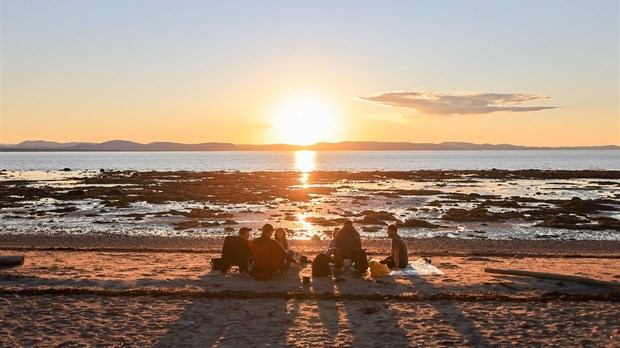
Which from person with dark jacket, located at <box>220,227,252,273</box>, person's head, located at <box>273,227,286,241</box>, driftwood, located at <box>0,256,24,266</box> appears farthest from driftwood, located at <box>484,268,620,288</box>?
driftwood, located at <box>0,256,24,266</box>

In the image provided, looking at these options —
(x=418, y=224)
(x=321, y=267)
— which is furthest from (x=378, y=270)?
(x=418, y=224)

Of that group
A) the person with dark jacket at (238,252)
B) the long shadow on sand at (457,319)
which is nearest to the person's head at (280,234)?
the person with dark jacket at (238,252)

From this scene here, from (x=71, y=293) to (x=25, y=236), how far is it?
53.2 ft

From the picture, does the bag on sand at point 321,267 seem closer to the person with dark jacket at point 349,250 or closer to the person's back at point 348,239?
the person with dark jacket at point 349,250

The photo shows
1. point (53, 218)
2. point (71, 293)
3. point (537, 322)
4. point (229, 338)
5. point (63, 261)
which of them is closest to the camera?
point (229, 338)

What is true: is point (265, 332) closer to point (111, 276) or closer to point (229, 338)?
point (229, 338)

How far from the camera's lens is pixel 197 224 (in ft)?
109

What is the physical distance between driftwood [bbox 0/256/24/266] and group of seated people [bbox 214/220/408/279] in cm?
574

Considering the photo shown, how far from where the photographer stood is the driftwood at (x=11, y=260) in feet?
53.9

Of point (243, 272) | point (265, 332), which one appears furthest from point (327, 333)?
point (243, 272)

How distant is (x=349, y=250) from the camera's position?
15578mm

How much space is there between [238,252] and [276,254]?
1316 mm

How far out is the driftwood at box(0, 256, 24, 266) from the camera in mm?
Answer: 16422

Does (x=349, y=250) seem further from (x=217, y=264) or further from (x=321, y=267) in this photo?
(x=217, y=264)
